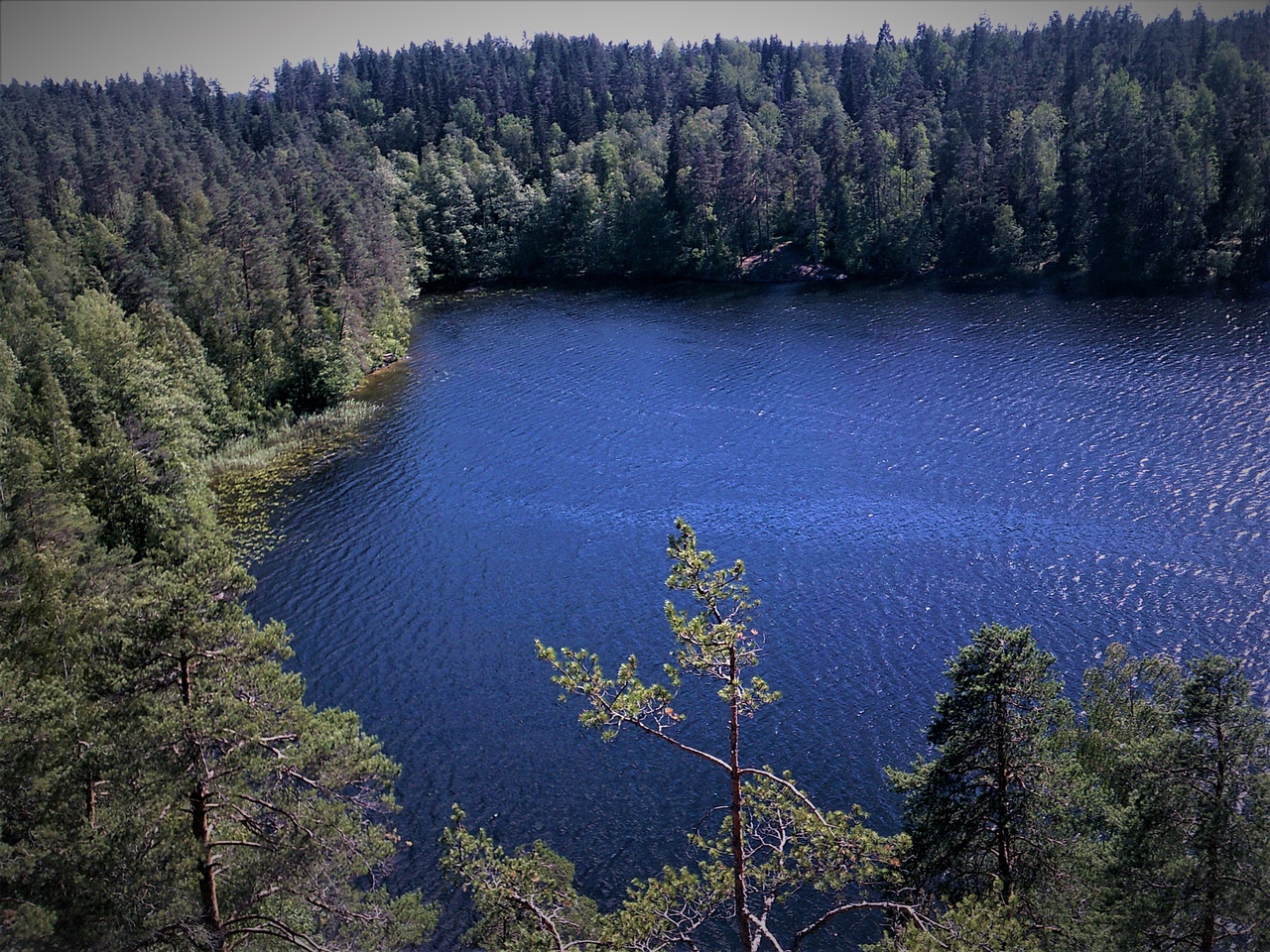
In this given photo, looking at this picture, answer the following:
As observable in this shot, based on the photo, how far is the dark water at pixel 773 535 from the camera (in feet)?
113

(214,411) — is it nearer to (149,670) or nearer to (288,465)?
(288,465)

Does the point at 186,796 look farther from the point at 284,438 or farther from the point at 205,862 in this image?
the point at 284,438

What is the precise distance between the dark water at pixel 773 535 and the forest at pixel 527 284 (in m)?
3.68

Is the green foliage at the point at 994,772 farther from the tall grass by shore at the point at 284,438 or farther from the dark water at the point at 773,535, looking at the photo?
the tall grass by shore at the point at 284,438

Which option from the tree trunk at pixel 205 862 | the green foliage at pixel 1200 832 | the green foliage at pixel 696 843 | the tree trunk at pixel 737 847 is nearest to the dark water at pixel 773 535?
the tree trunk at pixel 205 862

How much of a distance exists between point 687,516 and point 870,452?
13.7 meters

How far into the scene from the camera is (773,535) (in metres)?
49.7

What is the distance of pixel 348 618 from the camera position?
4331cm

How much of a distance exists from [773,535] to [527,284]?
75894 millimetres

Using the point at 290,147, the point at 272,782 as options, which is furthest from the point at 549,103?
the point at 272,782

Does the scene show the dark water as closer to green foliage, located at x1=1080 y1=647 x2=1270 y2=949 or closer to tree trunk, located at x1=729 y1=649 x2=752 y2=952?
green foliage, located at x1=1080 y1=647 x2=1270 y2=949

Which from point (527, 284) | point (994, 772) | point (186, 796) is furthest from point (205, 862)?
point (527, 284)

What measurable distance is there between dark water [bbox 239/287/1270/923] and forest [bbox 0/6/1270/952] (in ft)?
12.1

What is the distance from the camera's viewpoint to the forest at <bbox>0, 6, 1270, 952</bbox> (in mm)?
17547
